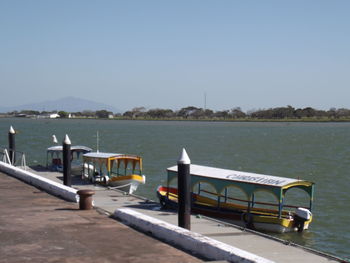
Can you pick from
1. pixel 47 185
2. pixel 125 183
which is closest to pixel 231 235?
pixel 47 185

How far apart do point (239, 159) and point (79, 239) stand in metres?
49.3

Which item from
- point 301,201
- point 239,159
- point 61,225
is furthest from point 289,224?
point 239,159

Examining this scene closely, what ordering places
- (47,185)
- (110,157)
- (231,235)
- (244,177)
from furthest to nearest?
(110,157) < (244,177) < (47,185) < (231,235)

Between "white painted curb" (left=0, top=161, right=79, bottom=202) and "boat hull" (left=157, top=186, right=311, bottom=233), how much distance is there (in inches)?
203

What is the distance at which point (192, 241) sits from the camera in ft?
37.1

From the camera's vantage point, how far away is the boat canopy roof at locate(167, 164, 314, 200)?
2111 cm

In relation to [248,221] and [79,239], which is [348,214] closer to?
[248,221]

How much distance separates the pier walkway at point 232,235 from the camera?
1416 cm

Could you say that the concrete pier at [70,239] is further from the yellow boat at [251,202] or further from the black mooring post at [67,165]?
the yellow boat at [251,202]

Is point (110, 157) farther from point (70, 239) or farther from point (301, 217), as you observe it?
point (70, 239)

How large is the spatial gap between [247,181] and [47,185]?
7.90m

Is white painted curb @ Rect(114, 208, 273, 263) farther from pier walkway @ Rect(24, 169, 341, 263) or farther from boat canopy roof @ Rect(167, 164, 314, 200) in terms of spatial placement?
boat canopy roof @ Rect(167, 164, 314, 200)

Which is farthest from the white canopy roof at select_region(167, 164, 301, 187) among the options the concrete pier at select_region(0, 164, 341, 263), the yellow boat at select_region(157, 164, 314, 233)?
the concrete pier at select_region(0, 164, 341, 263)

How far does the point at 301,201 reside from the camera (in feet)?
99.6
